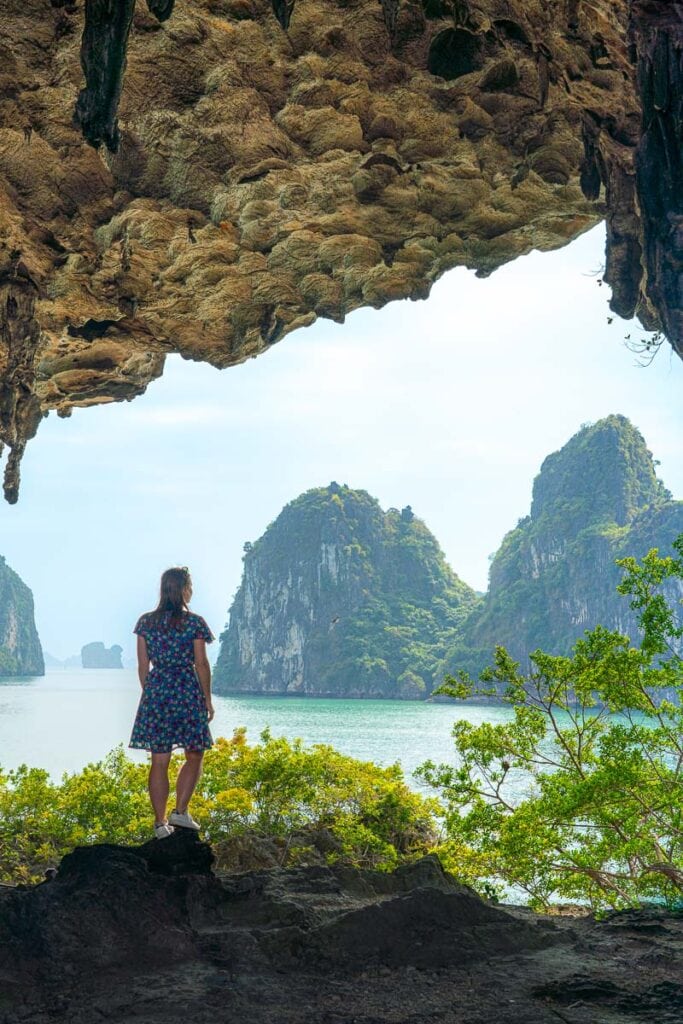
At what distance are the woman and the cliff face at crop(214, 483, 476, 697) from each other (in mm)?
71142

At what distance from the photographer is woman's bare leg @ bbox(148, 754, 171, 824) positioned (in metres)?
4.16

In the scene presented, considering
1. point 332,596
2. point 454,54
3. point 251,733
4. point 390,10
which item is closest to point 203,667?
point 390,10

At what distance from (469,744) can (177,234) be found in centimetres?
517

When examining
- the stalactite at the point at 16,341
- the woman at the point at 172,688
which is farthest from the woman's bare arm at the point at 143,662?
the stalactite at the point at 16,341

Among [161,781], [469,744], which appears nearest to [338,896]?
[161,781]

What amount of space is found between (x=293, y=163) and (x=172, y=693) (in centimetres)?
485

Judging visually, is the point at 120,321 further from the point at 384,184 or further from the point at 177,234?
the point at 384,184

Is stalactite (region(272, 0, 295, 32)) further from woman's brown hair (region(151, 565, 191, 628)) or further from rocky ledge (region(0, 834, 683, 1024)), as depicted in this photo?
rocky ledge (region(0, 834, 683, 1024))

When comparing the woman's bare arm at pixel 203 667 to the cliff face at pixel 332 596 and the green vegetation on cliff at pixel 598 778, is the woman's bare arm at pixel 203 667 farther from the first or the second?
the cliff face at pixel 332 596

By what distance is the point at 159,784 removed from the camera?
4.16 metres

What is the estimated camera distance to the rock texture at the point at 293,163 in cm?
579

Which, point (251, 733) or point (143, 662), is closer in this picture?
point (143, 662)

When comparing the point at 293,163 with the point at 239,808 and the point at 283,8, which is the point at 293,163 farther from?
the point at 239,808

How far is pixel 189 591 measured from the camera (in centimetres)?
436
